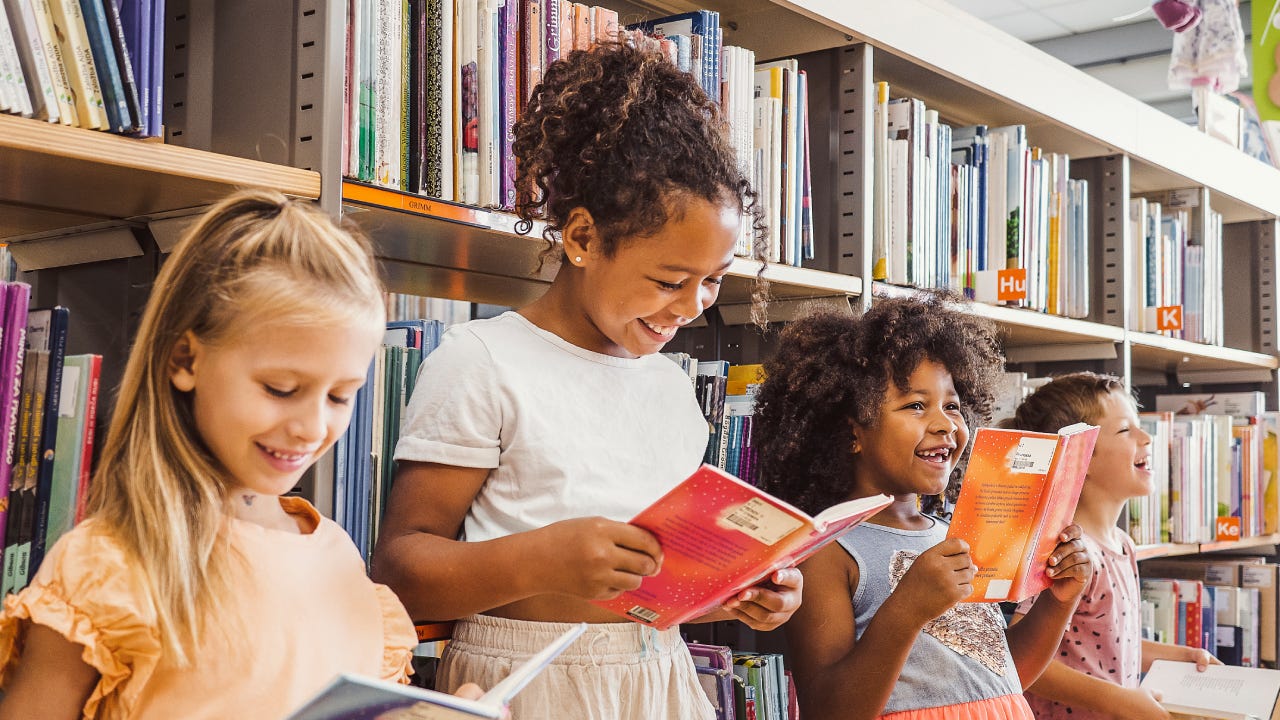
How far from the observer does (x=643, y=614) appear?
1.04 m

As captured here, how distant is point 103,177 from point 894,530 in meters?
1.08

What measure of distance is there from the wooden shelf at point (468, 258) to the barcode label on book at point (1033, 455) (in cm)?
44

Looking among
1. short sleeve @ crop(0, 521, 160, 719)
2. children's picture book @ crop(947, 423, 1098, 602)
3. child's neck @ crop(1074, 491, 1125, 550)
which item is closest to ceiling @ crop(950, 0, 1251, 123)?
child's neck @ crop(1074, 491, 1125, 550)

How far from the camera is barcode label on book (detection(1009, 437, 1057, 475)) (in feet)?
4.56

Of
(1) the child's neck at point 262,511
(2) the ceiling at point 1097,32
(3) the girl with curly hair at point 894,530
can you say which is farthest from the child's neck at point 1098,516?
(2) the ceiling at point 1097,32

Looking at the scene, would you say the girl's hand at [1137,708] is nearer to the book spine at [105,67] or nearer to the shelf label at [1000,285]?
the shelf label at [1000,285]

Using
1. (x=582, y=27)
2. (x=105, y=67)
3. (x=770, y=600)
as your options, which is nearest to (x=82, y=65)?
(x=105, y=67)

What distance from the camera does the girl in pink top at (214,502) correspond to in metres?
0.77

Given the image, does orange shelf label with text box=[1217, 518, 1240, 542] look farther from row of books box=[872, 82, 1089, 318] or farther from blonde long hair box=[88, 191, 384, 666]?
blonde long hair box=[88, 191, 384, 666]

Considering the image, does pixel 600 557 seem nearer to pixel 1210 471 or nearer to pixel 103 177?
pixel 103 177

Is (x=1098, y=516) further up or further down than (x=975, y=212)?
further down

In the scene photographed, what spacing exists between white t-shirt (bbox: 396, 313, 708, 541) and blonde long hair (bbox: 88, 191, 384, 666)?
0.22 m

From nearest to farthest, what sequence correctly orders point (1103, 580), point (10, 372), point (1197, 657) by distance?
point (10, 372), point (1103, 580), point (1197, 657)

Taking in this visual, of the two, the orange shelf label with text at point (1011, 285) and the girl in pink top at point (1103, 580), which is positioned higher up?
the orange shelf label with text at point (1011, 285)
